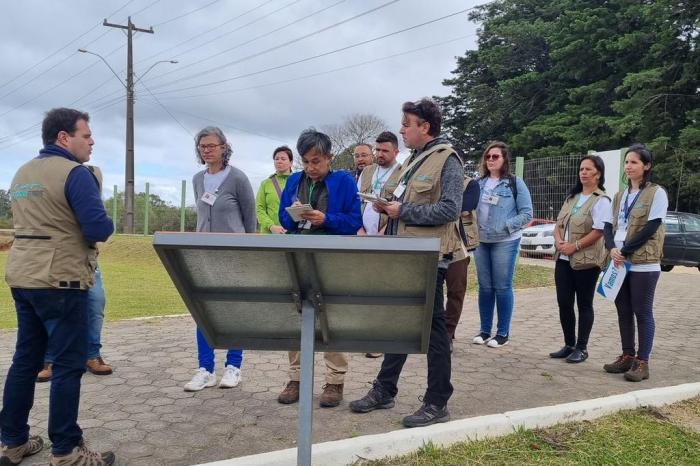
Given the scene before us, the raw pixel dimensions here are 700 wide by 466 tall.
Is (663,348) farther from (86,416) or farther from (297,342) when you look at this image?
(86,416)

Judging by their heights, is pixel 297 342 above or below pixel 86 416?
above

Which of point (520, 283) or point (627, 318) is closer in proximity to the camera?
point (627, 318)

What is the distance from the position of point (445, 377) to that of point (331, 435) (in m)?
0.76

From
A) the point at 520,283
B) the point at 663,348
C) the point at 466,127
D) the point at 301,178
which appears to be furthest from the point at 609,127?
the point at 301,178

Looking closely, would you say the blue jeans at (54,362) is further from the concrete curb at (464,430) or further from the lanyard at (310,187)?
the lanyard at (310,187)

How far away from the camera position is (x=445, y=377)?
11.3 feet

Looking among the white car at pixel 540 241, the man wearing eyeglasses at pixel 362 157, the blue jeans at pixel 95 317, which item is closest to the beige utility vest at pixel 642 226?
the man wearing eyeglasses at pixel 362 157

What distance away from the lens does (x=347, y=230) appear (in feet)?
11.4

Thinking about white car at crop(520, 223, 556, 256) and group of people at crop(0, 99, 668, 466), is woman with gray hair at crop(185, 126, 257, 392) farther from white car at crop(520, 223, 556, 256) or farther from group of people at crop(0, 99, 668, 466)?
white car at crop(520, 223, 556, 256)

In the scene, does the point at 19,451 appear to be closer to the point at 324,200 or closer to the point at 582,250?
Result: the point at 324,200

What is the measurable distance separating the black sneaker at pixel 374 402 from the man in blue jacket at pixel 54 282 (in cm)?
147

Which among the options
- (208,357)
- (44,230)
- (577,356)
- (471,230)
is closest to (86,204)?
(44,230)

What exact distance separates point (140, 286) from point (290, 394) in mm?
8876

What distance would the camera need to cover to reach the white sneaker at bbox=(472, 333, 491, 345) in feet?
18.9
